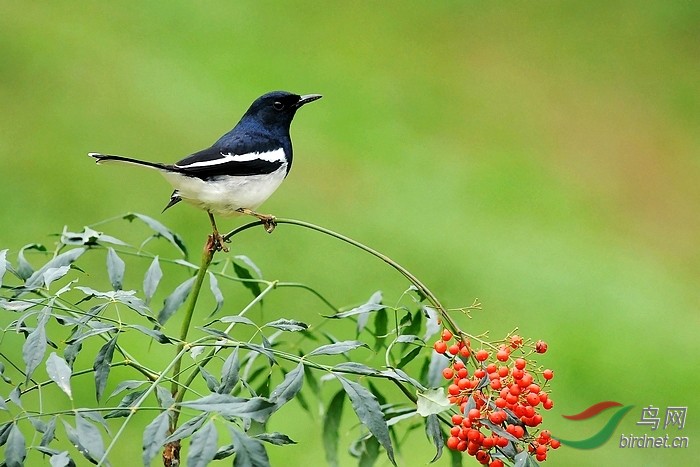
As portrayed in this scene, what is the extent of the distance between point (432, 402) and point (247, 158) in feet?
3.09

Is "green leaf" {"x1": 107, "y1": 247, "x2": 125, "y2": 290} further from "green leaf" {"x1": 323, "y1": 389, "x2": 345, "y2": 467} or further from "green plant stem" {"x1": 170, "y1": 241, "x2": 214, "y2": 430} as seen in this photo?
"green leaf" {"x1": 323, "y1": 389, "x2": 345, "y2": 467}

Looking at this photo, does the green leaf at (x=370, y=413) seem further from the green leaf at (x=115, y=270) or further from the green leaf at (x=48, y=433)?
the green leaf at (x=115, y=270)

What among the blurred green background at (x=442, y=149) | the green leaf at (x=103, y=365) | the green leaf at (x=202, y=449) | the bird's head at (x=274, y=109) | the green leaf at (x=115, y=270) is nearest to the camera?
the green leaf at (x=202, y=449)

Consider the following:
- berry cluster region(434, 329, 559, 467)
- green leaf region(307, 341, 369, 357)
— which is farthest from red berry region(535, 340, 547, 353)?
green leaf region(307, 341, 369, 357)

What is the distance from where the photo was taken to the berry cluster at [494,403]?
1.41 metres

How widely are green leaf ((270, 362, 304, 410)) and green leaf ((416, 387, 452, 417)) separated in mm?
204

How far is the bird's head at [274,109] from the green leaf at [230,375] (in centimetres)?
108

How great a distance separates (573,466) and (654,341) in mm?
1075

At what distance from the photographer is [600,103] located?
673 cm

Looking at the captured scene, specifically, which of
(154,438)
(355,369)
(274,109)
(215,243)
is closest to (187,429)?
(154,438)

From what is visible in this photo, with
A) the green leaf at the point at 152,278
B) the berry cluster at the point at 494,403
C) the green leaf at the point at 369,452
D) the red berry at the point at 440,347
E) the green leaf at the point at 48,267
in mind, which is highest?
the green leaf at the point at 48,267

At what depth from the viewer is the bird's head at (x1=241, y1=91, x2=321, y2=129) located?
234 cm

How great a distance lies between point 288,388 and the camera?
131 cm

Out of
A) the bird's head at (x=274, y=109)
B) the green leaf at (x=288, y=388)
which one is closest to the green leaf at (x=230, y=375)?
the green leaf at (x=288, y=388)
